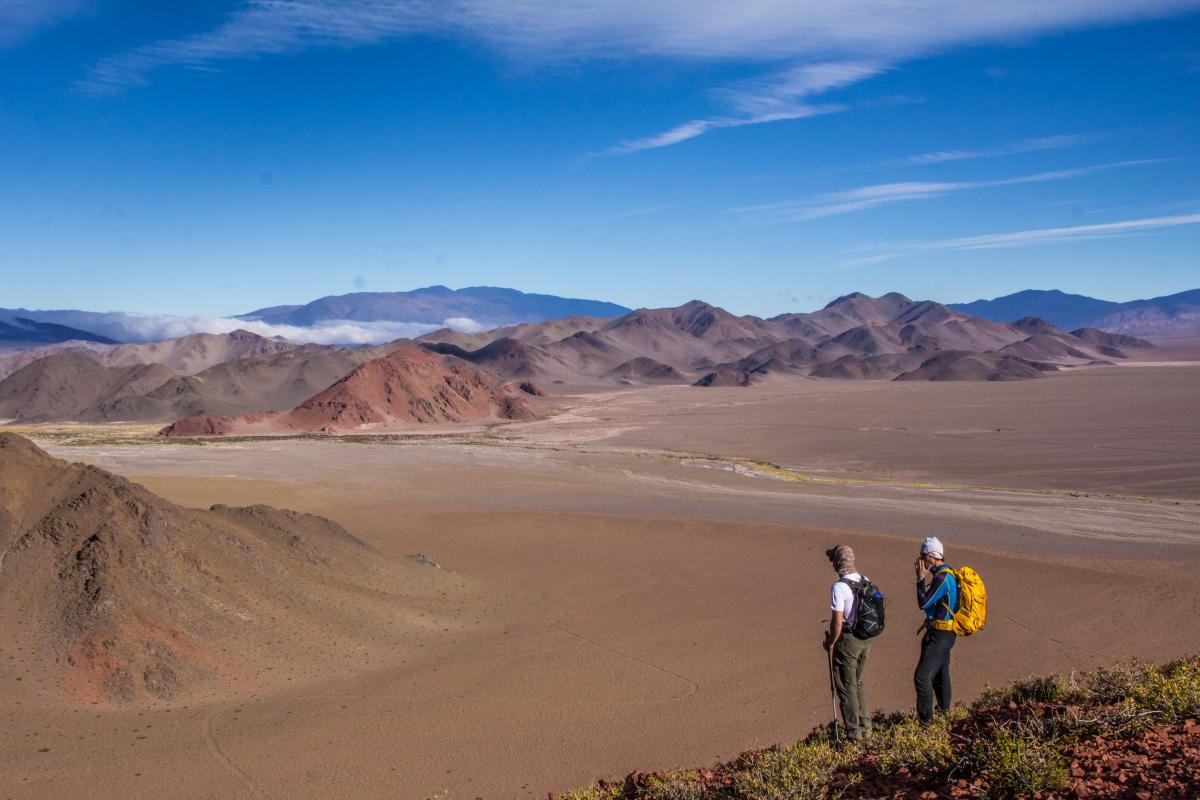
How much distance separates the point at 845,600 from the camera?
685 cm

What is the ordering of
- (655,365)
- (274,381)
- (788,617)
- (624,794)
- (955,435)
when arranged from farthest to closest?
1. (655,365)
2. (274,381)
3. (955,435)
4. (788,617)
5. (624,794)

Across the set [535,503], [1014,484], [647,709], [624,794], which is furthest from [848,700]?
[1014,484]

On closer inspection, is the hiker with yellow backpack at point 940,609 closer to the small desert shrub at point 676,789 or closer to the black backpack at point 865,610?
the black backpack at point 865,610

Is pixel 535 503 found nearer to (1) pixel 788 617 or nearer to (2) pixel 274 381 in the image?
(1) pixel 788 617

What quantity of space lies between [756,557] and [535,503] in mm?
10480

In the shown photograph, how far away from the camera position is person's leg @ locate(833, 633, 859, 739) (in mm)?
7035

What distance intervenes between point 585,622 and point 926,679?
8193 millimetres

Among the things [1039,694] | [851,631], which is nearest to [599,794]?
[851,631]

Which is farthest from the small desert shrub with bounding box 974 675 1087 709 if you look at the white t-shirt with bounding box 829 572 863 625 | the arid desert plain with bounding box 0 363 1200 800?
the arid desert plain with bounding box 0 363 1200 800

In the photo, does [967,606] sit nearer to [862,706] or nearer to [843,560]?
[843,560]

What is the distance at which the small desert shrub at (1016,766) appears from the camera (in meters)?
5.11

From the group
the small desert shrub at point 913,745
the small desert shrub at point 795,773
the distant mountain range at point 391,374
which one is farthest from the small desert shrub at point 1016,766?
the distant mountain range at point 391,374

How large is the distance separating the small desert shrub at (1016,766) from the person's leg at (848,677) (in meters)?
1.48

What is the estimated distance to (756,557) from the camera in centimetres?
1947
